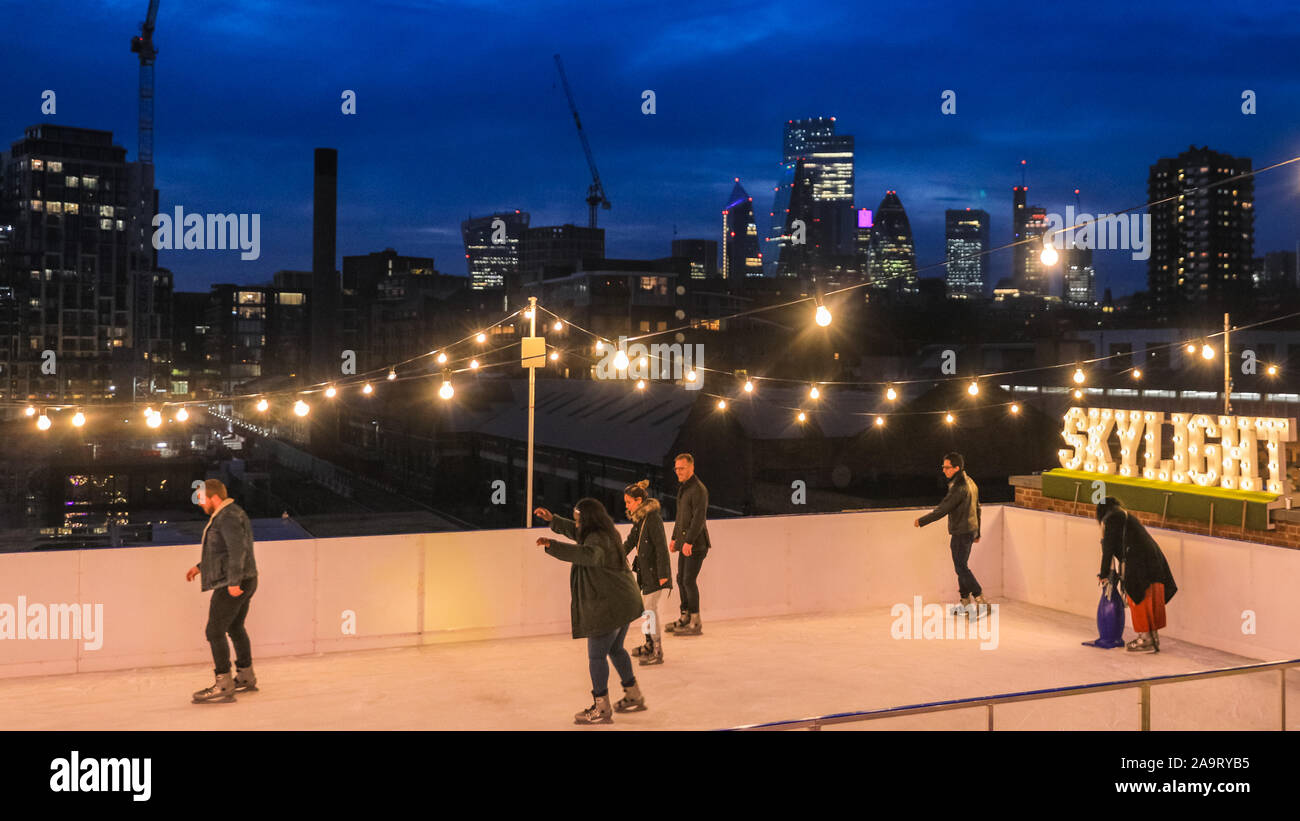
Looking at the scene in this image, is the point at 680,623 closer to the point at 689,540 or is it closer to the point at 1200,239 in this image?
the point at 689,540

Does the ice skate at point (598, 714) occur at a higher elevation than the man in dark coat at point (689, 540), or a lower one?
lower

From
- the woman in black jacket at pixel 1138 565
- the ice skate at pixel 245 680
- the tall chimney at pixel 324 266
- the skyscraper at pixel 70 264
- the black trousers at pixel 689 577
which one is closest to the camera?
the ice skate at pixel 245 680

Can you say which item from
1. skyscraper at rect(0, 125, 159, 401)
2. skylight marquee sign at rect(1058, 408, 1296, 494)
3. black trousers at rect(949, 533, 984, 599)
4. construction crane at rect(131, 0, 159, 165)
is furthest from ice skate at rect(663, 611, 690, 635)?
construction crane at rect(131, 0, 159, 165)

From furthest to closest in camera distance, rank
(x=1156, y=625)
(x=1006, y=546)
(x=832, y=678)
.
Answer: (x=1006, y=546) → (x=1156, y=625) → (x=832, y=678)

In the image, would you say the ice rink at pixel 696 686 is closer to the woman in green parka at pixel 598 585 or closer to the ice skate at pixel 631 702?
the ice skate at pixel 631 702

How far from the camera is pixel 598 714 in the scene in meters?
7.49

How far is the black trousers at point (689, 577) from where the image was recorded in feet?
34.7

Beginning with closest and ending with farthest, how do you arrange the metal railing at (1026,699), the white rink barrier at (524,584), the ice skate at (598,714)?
the metal railing at (1026,699)
the ice skate at (598,714)
the white rink barrier at (524,584)

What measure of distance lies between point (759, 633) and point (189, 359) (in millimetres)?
196683

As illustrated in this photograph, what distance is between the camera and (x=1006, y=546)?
1344cm

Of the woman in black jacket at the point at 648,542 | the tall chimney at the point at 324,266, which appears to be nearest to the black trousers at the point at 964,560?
the woman in black jacket at the point at 648,542

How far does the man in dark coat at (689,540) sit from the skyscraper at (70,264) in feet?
439

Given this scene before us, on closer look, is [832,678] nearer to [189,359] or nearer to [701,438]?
[701,438]
